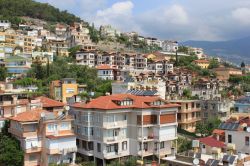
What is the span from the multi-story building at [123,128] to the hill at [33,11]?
7866cm

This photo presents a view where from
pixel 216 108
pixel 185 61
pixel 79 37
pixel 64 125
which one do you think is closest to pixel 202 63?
pixel 185 61

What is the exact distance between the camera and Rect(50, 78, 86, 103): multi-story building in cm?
5025

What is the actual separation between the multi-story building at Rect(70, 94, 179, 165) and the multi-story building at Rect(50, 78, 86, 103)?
43.2 feet

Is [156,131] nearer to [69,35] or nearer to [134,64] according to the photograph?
[134,64]

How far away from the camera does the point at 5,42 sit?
7800cm

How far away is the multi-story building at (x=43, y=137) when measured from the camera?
3247cm

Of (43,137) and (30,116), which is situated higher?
(30,116)

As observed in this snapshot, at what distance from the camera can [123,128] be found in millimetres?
36250

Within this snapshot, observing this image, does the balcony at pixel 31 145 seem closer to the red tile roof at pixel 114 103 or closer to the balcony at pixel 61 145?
the balcony at pixel 61 145

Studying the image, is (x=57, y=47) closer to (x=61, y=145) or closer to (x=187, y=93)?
(x=187, y=93)

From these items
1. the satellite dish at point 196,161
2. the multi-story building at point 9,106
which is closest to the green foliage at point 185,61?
the multi-story building at point 9,106

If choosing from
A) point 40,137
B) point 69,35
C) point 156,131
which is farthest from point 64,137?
point 69,35

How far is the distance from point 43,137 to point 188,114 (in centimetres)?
2415

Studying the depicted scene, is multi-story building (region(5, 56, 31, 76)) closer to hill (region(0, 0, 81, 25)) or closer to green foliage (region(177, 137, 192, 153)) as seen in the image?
green foliage (region(177, 137, 192, 153))
